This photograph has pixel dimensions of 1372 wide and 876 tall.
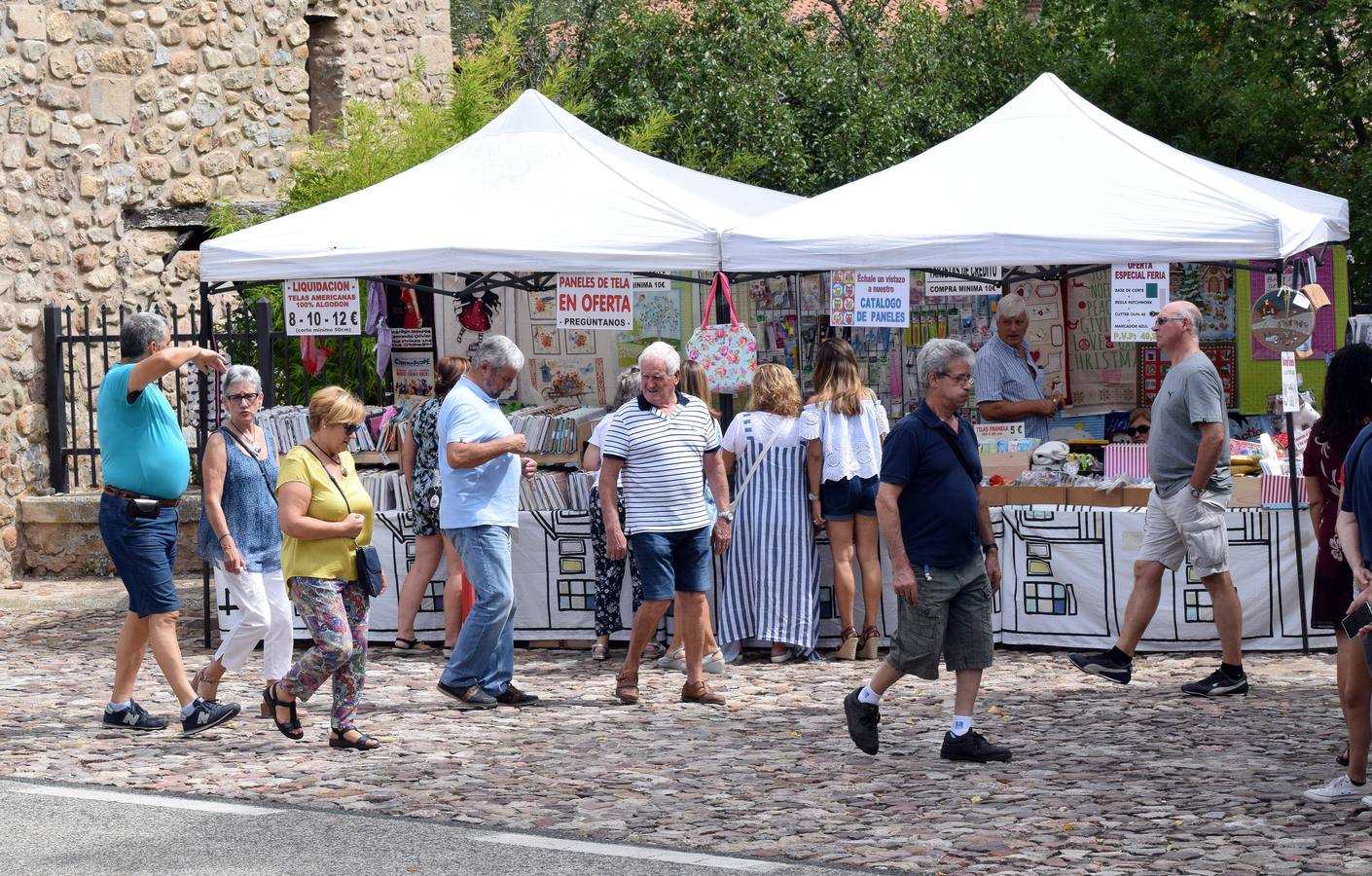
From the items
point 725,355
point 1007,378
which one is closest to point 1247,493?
point 1007,378

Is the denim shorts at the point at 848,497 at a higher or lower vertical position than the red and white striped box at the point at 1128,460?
lower

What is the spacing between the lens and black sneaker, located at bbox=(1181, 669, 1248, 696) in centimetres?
777

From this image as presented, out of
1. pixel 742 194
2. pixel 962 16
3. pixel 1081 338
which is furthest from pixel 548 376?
pixel 962 16

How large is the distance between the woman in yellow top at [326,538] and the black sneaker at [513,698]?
1.16m

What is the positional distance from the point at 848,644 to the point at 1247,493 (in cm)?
218

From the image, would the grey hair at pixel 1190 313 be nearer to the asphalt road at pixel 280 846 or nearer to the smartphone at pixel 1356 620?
the smartphone at pixel 1356 620

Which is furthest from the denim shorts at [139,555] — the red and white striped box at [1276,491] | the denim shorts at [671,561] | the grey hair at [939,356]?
the red and white striped box at [1276,491]

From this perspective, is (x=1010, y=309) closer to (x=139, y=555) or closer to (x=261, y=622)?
(x=261, y=622)

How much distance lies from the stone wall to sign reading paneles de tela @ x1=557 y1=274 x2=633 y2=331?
17.5 ft

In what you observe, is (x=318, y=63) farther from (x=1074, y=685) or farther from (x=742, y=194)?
(x=1074, y=685)

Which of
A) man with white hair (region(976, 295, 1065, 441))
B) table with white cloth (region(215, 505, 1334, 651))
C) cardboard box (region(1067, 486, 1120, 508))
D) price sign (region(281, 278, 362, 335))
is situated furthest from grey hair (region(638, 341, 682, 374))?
man with white hair (region(976, 295, 1065, 441))

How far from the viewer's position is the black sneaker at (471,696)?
7.83m

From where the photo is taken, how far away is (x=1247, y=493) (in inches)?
350

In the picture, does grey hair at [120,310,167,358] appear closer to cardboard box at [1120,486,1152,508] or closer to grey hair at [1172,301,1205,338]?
grey hair at [1172,301,1205,338]
